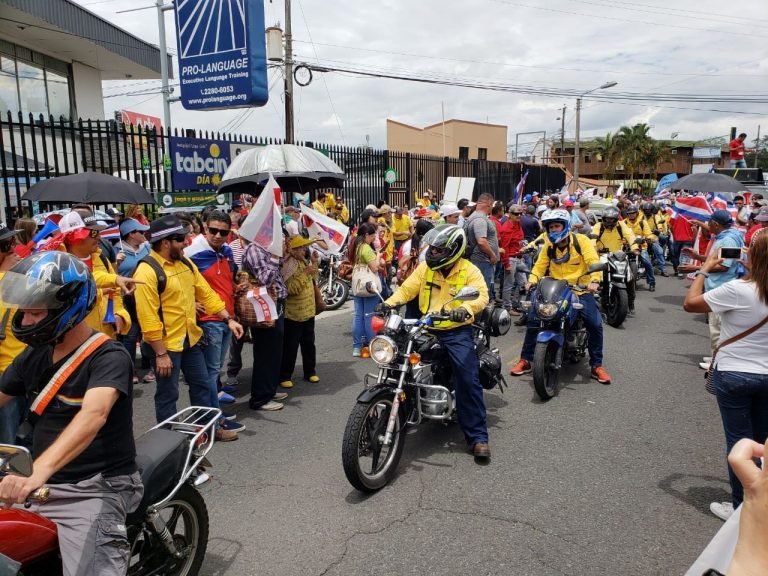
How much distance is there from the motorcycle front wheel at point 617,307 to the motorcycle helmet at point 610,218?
142cm

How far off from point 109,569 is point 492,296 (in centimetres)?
844

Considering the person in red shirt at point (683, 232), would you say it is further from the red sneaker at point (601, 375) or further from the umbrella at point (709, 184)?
the red sneaker at point (601, 375)

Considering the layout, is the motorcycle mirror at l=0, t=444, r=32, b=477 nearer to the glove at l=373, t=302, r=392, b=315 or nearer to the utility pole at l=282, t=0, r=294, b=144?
the glove at l=373, t=302, r=392, b=315

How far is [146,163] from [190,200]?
39.4 inches

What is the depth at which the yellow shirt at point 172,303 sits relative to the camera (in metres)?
4.05

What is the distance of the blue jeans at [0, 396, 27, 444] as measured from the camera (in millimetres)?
3809

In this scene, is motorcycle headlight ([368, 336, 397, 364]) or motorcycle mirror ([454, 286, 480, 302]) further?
motorcycle mirror ([454, 286, 480, 302])

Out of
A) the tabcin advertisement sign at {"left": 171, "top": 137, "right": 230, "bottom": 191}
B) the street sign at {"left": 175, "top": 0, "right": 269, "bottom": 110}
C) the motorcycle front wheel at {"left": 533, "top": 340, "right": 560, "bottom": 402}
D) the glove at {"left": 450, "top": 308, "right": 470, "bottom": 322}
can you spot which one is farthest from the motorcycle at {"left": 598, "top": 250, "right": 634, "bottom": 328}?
the tabcin advertisement sign at {"left": 171, "top": 137, "right": 230, "bottom": 191}

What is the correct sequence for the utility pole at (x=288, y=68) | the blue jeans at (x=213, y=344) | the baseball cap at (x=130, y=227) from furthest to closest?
the utility pole at (x=288, y=68)
the baseball cap at (x=130, y=227)
the blue jeans at (x=213, y=344)

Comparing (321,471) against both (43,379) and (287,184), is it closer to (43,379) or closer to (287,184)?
(43,379)

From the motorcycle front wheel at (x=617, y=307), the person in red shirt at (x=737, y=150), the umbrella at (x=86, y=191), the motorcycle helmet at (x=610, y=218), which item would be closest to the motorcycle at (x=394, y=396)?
the umbrella at (x=86, y=191)

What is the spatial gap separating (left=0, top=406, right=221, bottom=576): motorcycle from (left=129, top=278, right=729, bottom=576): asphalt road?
1.38 feet

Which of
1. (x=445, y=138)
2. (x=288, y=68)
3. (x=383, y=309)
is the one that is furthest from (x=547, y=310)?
(x=445, y=138)

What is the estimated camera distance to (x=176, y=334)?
4234mm
